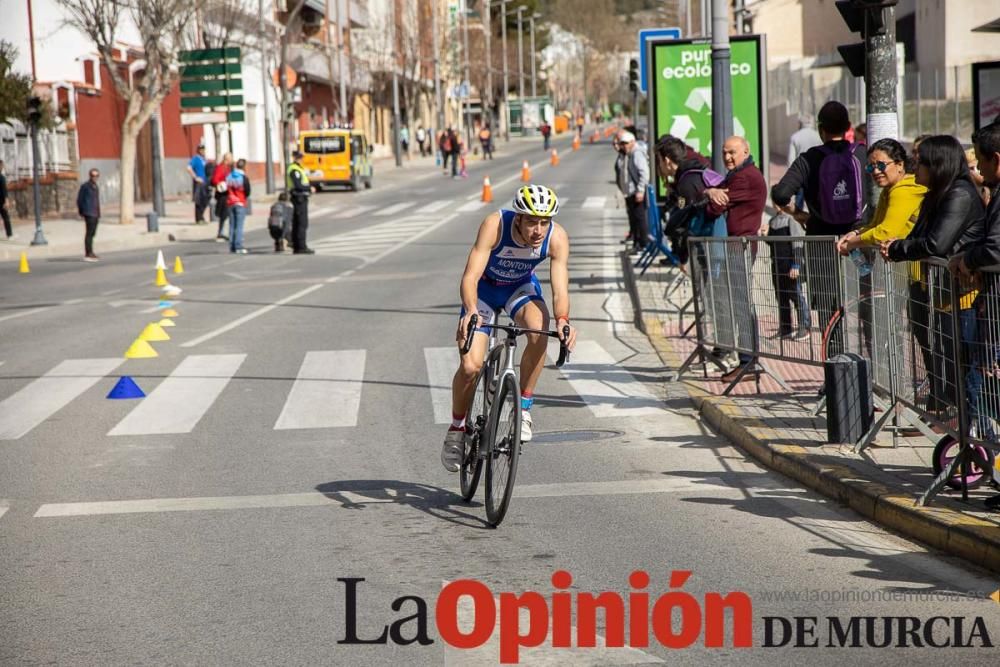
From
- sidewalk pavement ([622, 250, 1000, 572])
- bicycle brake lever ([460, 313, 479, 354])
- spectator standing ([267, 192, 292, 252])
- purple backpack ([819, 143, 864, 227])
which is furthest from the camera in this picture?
spectator standing ([267, 192, 292, 252])

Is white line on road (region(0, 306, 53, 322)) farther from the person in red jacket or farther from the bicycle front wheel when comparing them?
the bicycle front wheel

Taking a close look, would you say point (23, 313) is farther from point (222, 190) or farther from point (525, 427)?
point (525, 427)

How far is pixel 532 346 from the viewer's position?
312 inches

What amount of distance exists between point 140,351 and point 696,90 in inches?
369

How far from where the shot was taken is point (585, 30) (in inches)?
7407

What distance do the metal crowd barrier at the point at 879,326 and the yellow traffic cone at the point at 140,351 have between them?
5.77 m

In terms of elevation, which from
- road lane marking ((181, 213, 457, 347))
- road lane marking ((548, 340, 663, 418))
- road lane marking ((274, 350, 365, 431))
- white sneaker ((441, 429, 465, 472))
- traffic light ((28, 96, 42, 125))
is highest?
traffic light ((28, 96, 42, 125))

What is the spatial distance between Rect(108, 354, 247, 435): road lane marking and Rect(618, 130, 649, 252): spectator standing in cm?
953

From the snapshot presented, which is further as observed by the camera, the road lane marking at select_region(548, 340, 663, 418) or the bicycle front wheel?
the road lane marking at select_region(548, 340, 663, 418)

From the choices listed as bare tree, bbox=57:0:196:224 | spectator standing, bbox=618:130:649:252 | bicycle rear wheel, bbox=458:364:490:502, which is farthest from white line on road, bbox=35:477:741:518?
bare tree, bbox=57:0:196:224

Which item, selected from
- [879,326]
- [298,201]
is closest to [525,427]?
[879,326]

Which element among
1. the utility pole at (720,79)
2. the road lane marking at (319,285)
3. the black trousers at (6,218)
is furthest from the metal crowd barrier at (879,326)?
the black trousers at (6,218)

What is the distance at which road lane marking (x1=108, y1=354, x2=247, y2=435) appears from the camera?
11125 millimetres

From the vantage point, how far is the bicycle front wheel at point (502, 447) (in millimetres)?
7312
